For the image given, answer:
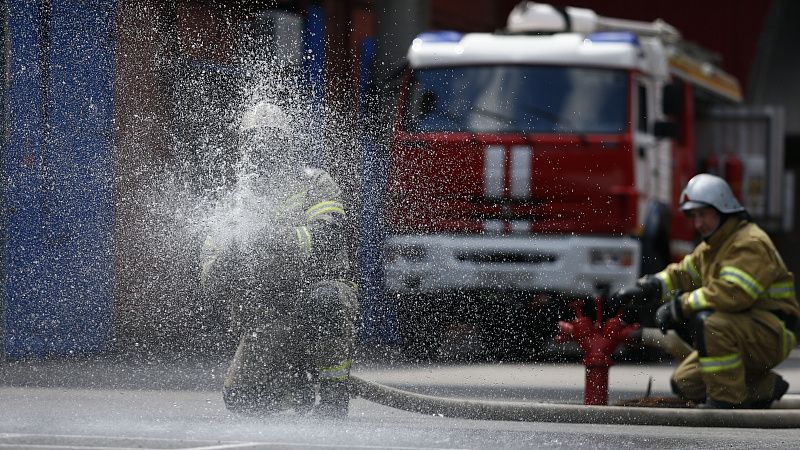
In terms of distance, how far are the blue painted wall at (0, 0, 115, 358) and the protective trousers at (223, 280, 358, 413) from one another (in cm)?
507

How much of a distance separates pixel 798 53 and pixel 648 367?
1508cm

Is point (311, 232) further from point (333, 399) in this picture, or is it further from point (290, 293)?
point (333, 399)

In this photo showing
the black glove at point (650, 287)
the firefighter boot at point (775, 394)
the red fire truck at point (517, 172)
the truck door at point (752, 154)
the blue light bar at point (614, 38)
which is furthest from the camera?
the truck door at point (752, 154)

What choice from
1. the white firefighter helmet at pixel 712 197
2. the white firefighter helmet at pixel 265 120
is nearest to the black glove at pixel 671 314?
the white firefighter helmet at pixel 712 197

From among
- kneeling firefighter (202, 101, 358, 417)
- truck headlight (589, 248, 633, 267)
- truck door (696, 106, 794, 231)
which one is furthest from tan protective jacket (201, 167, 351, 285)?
truck door (696, 106, 794, 231)

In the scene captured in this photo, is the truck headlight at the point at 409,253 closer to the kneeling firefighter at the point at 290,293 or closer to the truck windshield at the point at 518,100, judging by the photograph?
the truck windshield at the point at 518,100

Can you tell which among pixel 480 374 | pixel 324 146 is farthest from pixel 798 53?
pixel 480 374

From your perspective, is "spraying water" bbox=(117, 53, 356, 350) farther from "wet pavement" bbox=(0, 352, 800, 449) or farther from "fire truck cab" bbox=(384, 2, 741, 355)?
"wet pavement" bbox=(0, 352, 800, 449)

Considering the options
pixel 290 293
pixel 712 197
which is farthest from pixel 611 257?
pixel 290 293

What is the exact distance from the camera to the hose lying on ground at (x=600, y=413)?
8.64 metres

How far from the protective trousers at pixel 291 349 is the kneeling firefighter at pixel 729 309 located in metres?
1.78

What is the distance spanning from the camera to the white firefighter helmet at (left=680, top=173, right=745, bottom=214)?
9328 millimetres

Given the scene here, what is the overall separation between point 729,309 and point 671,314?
13.1 inches

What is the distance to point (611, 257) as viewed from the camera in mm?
13250
